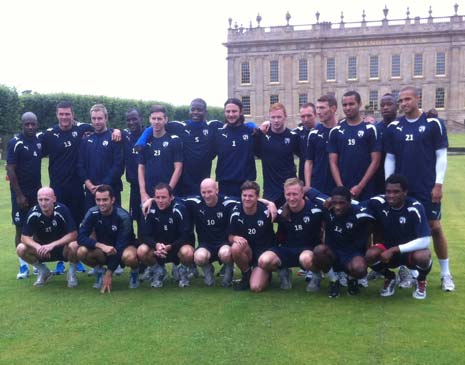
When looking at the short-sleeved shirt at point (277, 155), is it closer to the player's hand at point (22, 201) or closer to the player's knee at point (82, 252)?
the player's knee at point (82, 252)

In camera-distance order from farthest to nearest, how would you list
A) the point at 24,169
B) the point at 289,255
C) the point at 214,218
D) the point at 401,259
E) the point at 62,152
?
the point at 62,152
the point at 24,169
the point at 214,218
the point at 289,255
the point at 401,259

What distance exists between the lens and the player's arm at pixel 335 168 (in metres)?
6.57

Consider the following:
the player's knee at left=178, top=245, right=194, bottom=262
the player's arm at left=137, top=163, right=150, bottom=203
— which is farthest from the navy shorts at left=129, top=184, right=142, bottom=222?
the player's knee at left=178, top=245, right=194, bottom=262

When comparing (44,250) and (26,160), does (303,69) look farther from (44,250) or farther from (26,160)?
(44,250)

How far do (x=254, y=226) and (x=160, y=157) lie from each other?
1618 mm

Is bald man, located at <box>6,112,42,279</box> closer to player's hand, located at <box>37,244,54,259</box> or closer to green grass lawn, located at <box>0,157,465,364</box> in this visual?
player's hand, located at <box>37,244,54,259</box>

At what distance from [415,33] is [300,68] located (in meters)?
13.5

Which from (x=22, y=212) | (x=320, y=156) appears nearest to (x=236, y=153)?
(x=320, y=156)

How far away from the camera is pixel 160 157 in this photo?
7.18 m

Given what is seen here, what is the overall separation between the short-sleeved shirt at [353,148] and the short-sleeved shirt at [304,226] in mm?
559

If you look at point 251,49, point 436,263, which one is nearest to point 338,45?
point 251,49

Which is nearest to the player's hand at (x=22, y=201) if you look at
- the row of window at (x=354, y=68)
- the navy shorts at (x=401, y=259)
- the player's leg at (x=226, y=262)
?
the player's leg at (x=226, y=262)

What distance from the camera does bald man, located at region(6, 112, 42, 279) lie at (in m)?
7.26

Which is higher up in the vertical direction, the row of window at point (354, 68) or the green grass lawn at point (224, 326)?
the row of window at point (354, 68)
